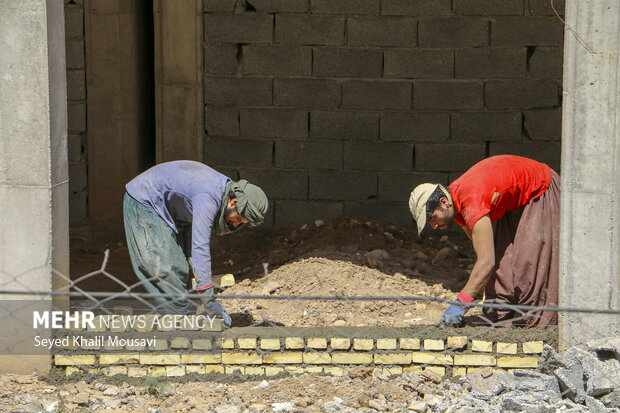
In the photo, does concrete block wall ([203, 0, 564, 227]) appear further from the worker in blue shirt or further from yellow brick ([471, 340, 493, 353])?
yellow brick ([471, 340, 493, 353])

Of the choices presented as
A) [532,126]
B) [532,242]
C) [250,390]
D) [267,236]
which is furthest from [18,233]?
[532,126]

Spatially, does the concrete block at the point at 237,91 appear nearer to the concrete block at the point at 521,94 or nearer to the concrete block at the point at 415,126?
the concrete block at the point at 415,126

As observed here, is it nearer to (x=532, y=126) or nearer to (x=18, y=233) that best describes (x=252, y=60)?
(x=532, y=126)

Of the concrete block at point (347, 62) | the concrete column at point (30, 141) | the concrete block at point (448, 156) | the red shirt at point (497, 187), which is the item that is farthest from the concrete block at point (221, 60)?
the red shirt at point (497, 187)

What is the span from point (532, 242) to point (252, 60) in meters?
3.65

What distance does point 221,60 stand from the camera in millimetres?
8039

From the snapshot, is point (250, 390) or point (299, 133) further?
point (299, 133)

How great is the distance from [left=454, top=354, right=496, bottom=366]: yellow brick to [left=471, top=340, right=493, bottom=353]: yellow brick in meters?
0.04

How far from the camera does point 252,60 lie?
8.01 m

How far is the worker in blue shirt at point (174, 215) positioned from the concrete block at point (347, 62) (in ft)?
9.28

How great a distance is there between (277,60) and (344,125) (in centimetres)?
86

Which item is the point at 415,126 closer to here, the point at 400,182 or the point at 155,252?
the point at 400,182

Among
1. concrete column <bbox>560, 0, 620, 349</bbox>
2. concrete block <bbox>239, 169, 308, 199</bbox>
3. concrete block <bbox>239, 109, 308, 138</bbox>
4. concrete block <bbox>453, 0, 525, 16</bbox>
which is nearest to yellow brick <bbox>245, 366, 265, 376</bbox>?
concrete column <bbox>560, 0, 620, 349</bbox>

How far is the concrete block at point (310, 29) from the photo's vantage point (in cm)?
784
